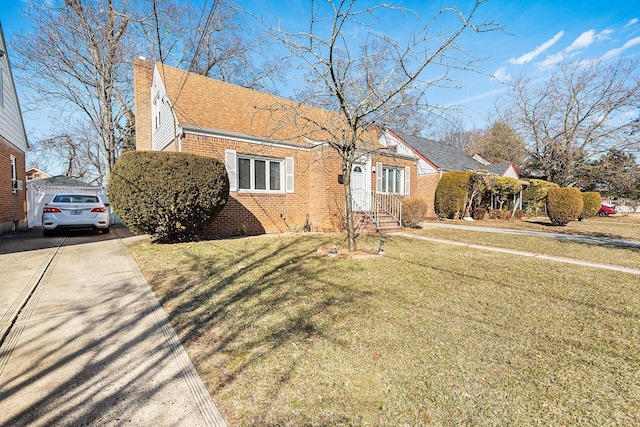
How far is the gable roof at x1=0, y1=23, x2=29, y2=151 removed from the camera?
35.2 feet

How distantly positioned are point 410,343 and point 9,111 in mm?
16647

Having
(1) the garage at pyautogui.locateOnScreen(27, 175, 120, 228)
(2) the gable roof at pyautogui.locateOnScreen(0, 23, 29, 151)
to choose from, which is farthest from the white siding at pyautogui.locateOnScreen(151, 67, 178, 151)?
(1) the garage at pyautogui.locateOnScreen(27, 175, 120, 228)

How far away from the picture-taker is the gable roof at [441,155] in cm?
1978

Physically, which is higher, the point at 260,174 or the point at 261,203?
the point at 260,174

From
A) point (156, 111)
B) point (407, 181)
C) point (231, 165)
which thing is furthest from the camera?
point (407, 181)

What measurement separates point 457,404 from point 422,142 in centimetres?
2244

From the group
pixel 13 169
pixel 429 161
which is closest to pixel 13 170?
pixel 13 169

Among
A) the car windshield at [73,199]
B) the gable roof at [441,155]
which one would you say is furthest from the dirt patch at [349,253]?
the gable roof at [441,155]

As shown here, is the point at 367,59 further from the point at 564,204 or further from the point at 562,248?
the point at 564,204

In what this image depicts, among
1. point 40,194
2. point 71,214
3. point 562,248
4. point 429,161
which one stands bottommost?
point 562,248

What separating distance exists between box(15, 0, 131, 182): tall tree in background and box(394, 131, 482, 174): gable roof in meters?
18.1

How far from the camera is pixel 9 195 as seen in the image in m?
10.6

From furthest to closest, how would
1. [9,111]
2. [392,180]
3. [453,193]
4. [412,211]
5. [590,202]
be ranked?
[590,202] < [453,193] < [392,180] < [412,211] < [9,111]

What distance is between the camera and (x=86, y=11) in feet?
53.2
